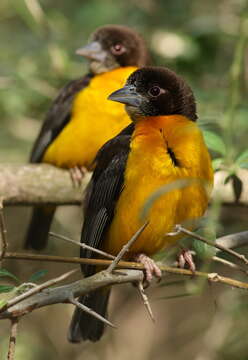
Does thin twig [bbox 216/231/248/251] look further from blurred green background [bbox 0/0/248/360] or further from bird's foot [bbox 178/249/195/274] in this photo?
blurred green background [bbox 0/0/248/360]

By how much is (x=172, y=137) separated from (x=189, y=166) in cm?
22

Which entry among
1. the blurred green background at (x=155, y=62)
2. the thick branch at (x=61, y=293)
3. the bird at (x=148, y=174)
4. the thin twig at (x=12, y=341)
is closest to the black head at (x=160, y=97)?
the bird at (x=148, y=174)

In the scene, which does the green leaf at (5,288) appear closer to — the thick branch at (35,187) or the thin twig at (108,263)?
the thin twig at (108,263)

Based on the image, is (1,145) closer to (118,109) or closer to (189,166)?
(118,109)

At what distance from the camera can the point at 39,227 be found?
7164 mm

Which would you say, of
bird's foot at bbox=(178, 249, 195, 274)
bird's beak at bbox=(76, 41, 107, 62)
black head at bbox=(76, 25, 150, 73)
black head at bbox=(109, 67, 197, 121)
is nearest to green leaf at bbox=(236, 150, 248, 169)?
black head at bbox=(109, 67, 197, 121)

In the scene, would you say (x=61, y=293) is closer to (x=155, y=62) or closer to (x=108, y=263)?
(x=108, y=263)

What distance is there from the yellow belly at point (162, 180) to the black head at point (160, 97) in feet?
0.57

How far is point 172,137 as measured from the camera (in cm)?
439

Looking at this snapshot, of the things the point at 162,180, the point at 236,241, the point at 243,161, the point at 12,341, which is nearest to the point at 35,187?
the point at 162,180

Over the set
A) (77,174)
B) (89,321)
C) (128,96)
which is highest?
(128,96)

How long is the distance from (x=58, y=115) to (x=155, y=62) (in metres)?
1.28

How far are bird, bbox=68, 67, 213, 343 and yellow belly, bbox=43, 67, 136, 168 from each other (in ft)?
4.83

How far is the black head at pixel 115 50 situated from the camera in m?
6.90
